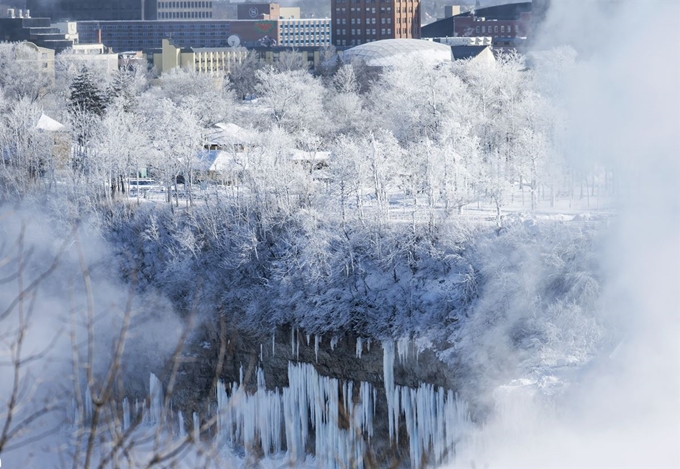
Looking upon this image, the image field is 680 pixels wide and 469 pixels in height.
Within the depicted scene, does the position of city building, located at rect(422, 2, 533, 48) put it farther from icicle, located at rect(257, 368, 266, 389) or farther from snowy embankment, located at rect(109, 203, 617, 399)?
icicle, located at rect(257, 368, 266, 389)

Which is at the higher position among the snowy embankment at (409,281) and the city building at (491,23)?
the city building at (491,23)

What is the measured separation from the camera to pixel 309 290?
20984mm

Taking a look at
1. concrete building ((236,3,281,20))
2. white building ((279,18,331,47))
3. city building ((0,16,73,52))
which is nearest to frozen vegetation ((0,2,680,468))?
city building ((0,16,73,52))

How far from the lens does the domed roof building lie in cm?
5422

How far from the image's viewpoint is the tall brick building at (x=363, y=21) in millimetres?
73438

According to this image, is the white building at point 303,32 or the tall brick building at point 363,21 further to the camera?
the white building at point 303,32

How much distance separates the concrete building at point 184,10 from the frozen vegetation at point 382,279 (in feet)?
220

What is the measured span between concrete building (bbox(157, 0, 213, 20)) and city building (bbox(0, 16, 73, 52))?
2706 cm

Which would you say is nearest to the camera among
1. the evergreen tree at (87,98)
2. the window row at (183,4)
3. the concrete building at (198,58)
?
the evergreen tree at (87,98)

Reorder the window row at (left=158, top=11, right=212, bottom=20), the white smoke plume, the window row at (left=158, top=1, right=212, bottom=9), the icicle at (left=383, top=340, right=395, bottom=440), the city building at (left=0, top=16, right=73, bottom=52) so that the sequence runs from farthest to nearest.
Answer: the window row at (left=158, top=11, right=212, bottom=20) → the window row at (left=158, top=1, right=212, bottom=9) → the city building at (left=0, top=16, right=73, bottom=52) → the icicle at (left=383, top=340, right=395, bottom=440) → the white smoke plume

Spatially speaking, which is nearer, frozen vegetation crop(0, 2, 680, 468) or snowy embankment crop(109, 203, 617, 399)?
frozen vegetation crop(0, 2, 680, 468)

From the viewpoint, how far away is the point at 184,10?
96688 mm

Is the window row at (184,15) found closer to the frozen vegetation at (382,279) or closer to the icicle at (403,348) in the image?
the frozen vegetation at (382,279)

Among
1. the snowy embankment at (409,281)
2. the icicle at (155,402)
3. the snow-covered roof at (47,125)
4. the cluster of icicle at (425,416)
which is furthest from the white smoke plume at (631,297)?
the snow-covered roof at (47,125)
